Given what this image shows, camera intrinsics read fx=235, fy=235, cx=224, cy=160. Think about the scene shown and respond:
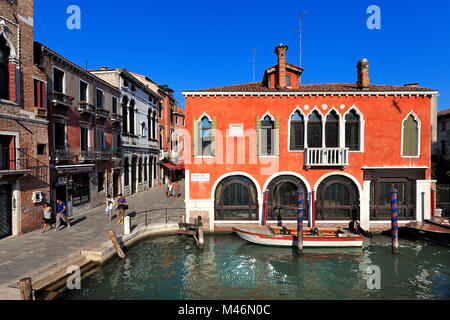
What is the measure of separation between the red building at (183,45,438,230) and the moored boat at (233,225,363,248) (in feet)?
3.60

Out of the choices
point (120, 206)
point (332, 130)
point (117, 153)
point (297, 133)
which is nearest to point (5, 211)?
point (120, 206)

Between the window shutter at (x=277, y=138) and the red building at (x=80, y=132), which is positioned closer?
the red building at (x=80, y=132)

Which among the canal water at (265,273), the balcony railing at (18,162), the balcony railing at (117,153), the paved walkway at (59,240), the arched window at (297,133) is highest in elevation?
the arched window at (297,133)

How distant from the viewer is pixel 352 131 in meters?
13.7

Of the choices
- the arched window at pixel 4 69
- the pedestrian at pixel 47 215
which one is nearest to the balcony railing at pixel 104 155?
the pedestrian at pixel 47 215

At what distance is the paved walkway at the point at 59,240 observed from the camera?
8298 millimetres

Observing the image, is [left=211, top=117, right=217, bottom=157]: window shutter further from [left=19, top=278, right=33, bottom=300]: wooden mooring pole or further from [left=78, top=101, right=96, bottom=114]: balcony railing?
[left=19, top=278, right=33, bottom=300]: wooden mooring pole

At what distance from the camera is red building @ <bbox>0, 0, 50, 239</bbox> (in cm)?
1052

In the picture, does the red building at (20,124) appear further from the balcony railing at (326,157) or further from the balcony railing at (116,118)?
the balcony railing at (326,157)

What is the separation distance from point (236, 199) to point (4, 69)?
12856 millimetres

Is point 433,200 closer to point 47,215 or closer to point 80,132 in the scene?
point 47,215

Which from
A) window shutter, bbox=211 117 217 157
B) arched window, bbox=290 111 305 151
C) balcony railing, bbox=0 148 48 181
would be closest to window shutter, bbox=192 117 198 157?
window shutter, bbox=211 117 217 157

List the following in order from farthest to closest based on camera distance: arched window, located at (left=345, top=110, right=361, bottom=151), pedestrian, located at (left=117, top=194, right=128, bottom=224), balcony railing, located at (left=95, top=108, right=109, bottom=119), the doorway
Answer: balcony railing, located at (left=95, top=108, right=109, bottom=119) → pedestrian, located at (left=117, top=194, right=128, bottom=224) → arched window, located at (left=345, top=110, right=361, bottom=151) → the doorway

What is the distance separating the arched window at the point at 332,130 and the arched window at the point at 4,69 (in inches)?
636
